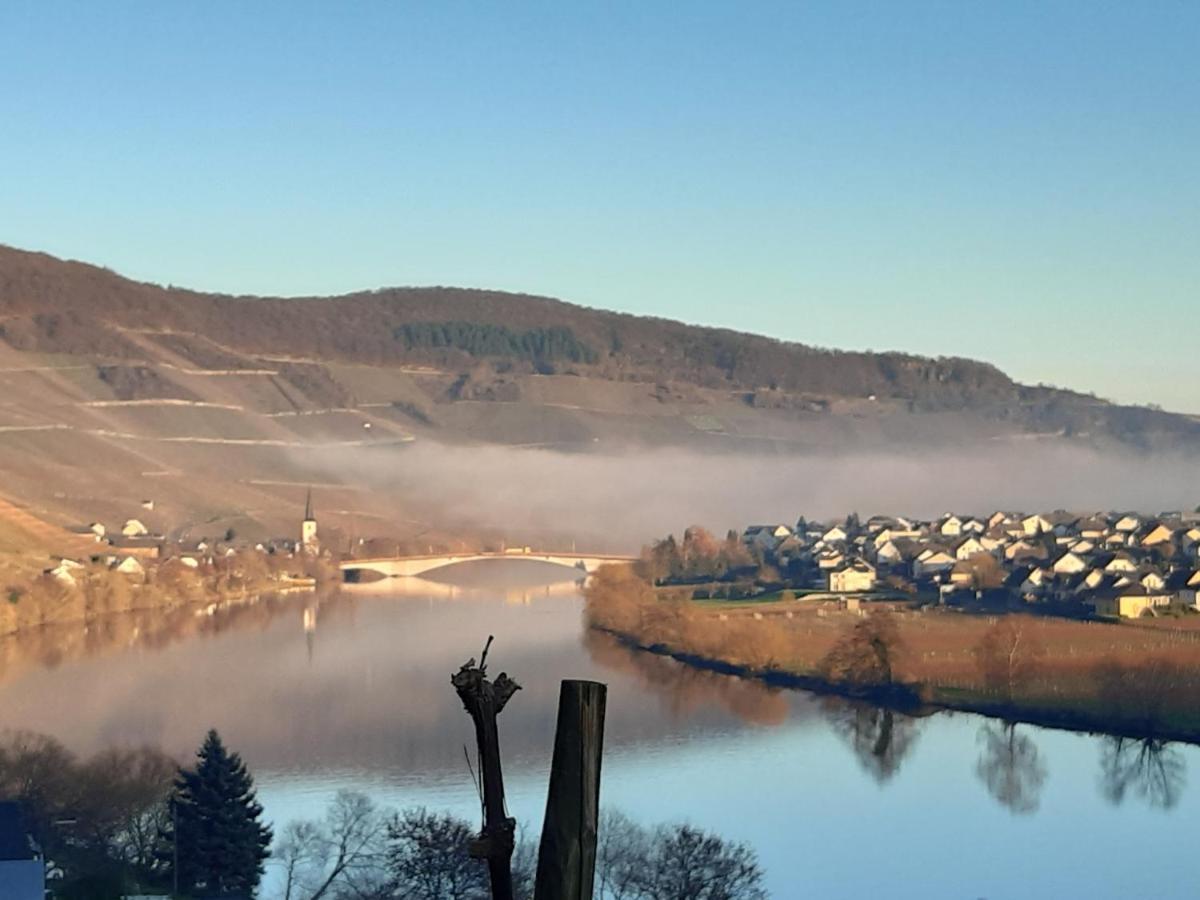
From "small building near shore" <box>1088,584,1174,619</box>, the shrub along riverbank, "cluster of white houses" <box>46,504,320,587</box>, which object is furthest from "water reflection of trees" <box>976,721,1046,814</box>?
"cluster of white houses" <box>46,504,320,587</box>

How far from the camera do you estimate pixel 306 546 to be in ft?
72.7

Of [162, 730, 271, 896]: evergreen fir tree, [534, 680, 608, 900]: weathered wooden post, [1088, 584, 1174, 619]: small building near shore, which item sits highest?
[534, 680, 608, 900]: weathered wooden post

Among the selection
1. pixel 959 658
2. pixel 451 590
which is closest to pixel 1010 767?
pixel 959 658

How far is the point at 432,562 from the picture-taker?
2122cm

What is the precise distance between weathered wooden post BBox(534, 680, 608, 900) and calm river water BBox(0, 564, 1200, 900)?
15.6 feet

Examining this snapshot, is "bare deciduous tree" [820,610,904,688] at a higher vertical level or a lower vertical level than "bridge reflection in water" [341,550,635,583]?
higher

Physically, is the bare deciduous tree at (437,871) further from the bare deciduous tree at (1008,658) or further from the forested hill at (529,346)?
the forested hill at (529,346)

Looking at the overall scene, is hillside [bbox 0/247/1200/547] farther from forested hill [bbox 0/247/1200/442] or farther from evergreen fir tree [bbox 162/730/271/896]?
evergreen fir tree [bbox 162/730/271/896]

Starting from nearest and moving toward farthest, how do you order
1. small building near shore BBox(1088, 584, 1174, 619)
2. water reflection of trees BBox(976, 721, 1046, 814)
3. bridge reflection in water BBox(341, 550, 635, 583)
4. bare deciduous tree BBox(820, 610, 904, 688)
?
water reflection of trees BBox(976, 721, 1046, 814) → bare deciduous tree BBox(820, 610, 904, 688) → small building near shore BBox(1088, 584, 1174, 619) → bridge reflection in water BBox(341, 550, 635, 583)

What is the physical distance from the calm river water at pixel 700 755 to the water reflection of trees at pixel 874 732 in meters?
0.02

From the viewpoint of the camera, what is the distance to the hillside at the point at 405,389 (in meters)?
31.3

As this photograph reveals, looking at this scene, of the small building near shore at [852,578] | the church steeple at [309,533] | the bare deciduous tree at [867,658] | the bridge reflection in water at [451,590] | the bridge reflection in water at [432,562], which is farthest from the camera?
the church steeple at [309,533]

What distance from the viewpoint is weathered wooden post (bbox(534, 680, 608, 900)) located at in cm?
81

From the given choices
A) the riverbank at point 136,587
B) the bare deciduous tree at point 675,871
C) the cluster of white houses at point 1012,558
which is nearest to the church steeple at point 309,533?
the riverbank at point 136,587
